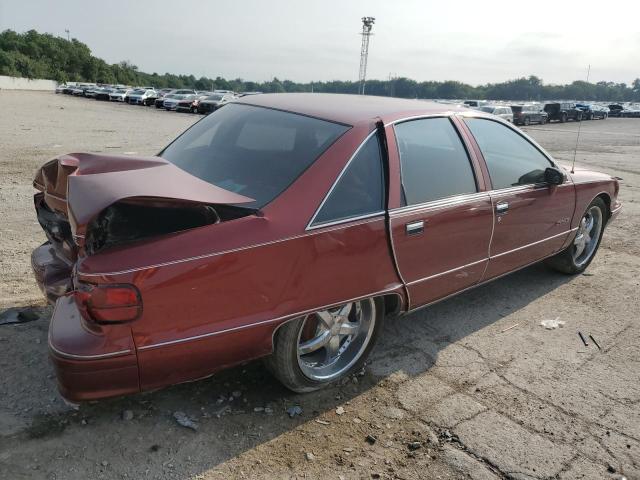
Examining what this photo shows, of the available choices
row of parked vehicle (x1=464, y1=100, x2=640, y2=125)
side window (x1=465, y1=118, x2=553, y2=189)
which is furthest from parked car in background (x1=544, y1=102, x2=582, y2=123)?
side window (x1=465, y1=118, x2=553, y2=189)

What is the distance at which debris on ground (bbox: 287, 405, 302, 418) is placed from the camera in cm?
280

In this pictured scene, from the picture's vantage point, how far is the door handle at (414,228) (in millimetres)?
3024

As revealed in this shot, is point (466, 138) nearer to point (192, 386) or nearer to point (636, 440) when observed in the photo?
point (636, 440)

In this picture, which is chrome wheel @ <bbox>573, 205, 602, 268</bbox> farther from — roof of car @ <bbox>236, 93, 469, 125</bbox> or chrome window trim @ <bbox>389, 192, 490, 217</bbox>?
roof of car @ <bbox>236, 93, 469, 125</bbox>

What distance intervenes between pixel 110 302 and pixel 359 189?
4.66ft

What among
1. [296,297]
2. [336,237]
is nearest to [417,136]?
[336,237]

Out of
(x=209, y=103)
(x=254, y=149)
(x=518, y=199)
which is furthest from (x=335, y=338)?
(x=209, y=103)

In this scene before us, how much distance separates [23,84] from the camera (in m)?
72.0

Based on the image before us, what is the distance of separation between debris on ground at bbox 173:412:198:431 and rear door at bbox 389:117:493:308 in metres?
1.43

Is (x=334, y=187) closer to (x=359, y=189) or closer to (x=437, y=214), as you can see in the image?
(x=359, y=189)

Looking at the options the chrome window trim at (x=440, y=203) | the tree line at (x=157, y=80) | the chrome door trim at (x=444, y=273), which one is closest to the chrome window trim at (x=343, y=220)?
the chrome window trim at (x=440, y=203)

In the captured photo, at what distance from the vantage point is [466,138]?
3.61 meters

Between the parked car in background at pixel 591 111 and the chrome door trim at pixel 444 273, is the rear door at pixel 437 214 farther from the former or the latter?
the parked car in background at pixel 591 111

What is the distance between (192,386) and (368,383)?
1.05m
